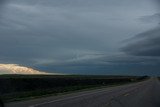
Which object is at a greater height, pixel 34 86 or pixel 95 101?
pixel 34 86

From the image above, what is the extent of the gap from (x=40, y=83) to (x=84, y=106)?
6400cm

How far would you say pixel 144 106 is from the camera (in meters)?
21.3

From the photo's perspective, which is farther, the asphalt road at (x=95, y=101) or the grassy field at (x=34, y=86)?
the grassy field at (x=34, y=86)

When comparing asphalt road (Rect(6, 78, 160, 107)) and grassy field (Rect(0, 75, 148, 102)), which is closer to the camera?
asphalt road (Rect(6, 78, 160, 107))

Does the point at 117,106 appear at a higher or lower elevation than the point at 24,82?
lower

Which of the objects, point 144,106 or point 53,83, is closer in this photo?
point 144,106

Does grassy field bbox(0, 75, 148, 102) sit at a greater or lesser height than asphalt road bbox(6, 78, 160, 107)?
greater

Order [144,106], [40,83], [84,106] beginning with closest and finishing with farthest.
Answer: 1. [84,106]
2. [144,106]
3. [40,83]

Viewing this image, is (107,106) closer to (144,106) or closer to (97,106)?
(97,106)

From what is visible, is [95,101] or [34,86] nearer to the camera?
[95,101]

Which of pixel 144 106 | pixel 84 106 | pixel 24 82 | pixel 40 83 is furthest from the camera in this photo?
pixel 40 83

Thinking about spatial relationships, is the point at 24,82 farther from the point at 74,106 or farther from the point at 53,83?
the point at 74,106

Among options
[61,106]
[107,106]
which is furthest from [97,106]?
[61,106]

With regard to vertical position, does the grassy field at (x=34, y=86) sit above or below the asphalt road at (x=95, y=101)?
above
